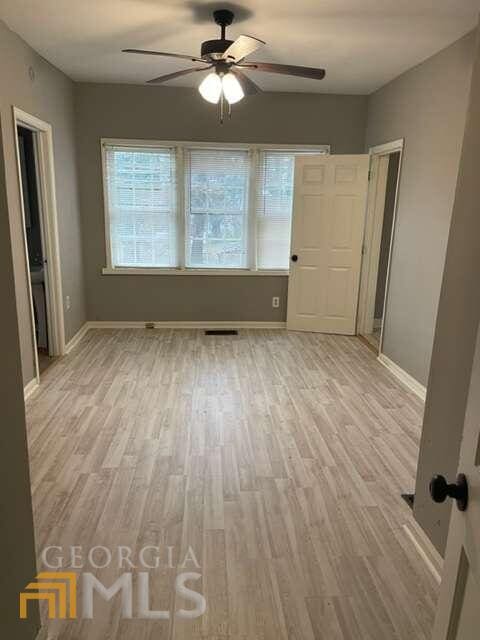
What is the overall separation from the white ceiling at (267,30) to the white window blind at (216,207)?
107 centimetres

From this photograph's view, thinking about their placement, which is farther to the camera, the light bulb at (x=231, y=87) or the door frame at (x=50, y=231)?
the door frame at (x=50, y=231)

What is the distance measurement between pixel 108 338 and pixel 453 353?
409 centimetres

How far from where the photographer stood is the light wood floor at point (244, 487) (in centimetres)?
172

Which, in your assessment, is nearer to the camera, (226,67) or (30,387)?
(226,67)

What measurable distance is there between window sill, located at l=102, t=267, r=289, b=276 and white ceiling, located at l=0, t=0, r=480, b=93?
6.92 ft

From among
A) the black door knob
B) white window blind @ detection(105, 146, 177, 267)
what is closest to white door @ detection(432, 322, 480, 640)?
the black door knob

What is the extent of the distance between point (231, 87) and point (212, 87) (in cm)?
13

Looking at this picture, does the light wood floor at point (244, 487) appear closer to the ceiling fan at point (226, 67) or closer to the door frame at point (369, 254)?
the door frame at point (369, 254)

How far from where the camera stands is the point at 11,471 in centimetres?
135

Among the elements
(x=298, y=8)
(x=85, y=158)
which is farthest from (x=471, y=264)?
(x=85, y=158)

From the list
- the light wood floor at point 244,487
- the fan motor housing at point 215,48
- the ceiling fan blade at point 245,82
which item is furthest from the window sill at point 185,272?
the fan motor housing at point 215,48

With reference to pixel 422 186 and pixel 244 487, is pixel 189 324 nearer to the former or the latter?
pixel 422 186

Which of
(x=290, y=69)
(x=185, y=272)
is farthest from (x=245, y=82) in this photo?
(x=185, y=272)

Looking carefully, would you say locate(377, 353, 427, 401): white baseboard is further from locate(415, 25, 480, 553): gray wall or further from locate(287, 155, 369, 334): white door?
locate(415, 25, 480, 553): gray wall
